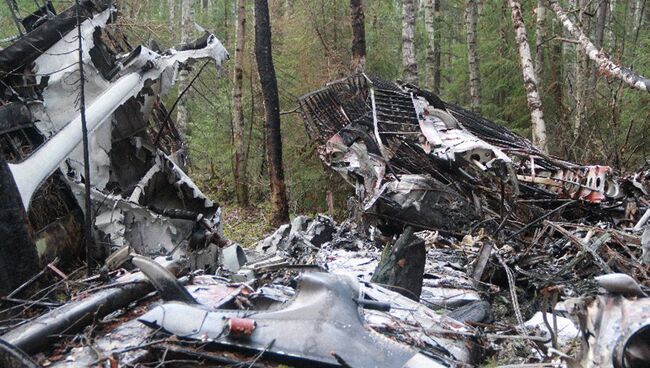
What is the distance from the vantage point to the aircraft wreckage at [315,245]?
2910 millimetres

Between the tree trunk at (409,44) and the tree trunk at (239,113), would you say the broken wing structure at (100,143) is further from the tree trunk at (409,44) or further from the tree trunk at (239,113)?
the tree trunk at (239,113)

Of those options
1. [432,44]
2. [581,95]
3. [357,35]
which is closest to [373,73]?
[357,35]

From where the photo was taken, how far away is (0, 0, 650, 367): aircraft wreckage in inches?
115

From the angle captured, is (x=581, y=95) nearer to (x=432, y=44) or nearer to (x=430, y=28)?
(x=432, y=44)

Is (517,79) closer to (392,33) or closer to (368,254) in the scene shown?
(392,33)

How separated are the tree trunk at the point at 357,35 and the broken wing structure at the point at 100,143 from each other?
18.6 feet

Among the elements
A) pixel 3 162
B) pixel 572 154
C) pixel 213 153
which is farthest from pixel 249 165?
pixel 3 162

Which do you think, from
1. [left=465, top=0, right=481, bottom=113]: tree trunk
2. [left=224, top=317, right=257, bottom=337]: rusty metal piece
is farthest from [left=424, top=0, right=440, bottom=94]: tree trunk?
[left=224, top=317, right=257, bottom=337]: rusty metal piece

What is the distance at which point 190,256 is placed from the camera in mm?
6562

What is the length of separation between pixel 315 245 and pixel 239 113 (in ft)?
23.9

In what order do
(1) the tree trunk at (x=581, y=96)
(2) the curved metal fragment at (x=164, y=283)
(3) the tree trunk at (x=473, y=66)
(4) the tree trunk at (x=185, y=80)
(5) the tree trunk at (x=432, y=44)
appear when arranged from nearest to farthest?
(2) the curved metal fragment at (x=164, y=283) → (1) the tree trunk at (x=581, y=96) → (3) the tree trunk at (x=473, y=66) → (5) the tree trunk at (x=432, y=44) → (4) the tree trunk at (x=185, y=80)

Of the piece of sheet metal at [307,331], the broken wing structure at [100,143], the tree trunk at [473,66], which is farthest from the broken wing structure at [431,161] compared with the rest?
the tree trunk at [473,66]

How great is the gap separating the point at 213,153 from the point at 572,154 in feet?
32.3

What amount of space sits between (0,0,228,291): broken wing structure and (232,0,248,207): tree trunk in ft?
21.9
